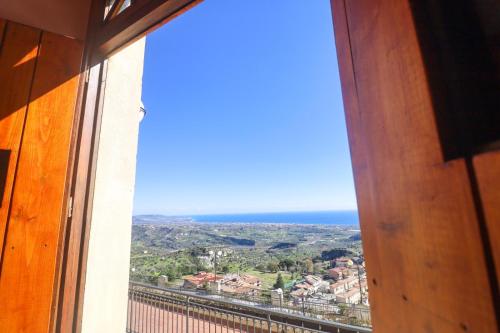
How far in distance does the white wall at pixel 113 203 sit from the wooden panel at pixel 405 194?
4.93ft

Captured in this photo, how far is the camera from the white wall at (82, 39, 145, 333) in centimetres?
148

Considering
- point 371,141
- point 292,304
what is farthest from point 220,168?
point 371,141

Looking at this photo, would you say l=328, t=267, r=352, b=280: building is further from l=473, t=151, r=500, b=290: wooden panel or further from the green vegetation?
l=473, t=151, r=500, b=290: wooden panel

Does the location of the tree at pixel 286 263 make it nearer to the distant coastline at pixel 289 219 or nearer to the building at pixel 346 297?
the distant coastline at pixel 289 219

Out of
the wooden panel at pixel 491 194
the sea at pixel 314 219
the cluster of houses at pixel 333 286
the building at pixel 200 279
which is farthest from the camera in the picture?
the building at pixel 200 279

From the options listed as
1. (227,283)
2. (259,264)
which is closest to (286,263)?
(259,264)

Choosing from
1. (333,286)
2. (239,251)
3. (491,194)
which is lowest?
(333,286)

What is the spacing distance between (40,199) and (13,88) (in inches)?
20.7

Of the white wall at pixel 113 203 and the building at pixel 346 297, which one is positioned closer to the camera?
the white wall at pixel 113 203

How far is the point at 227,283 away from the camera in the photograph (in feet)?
15.4

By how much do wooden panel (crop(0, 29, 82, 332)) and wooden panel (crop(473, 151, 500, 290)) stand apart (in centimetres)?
147

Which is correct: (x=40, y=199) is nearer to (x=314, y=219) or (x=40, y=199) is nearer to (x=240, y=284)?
(x=240, y=284)

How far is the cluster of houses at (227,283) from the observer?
4.10 m

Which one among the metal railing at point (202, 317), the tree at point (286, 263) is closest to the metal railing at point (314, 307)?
the metal railing at point (202, 317)
